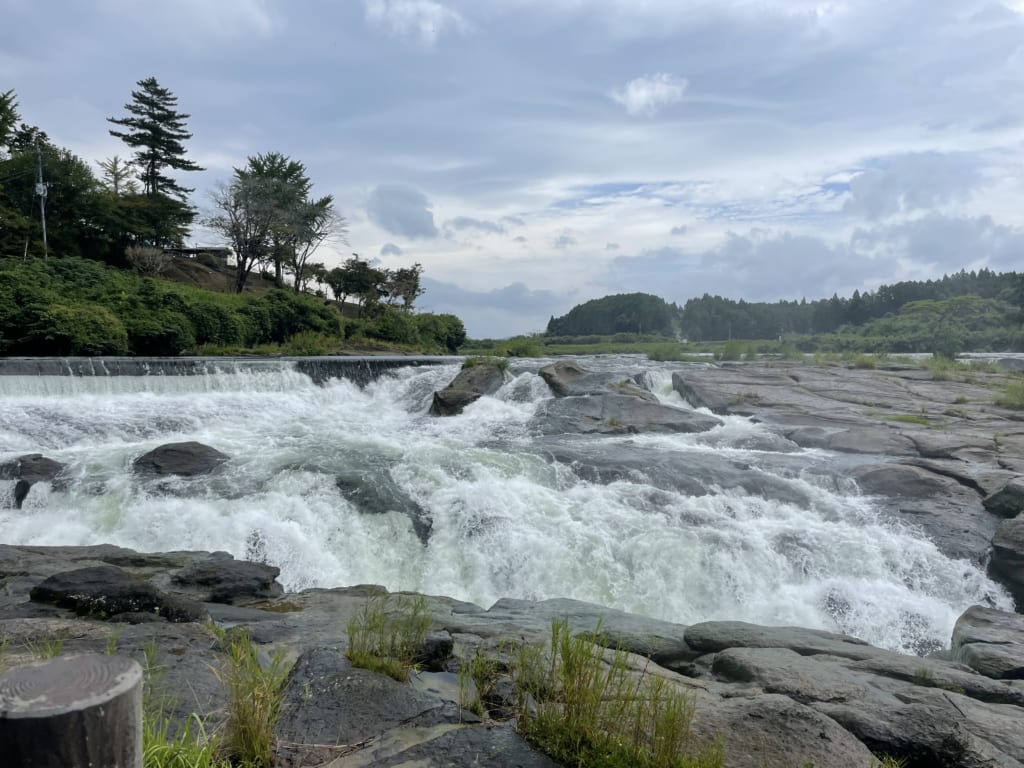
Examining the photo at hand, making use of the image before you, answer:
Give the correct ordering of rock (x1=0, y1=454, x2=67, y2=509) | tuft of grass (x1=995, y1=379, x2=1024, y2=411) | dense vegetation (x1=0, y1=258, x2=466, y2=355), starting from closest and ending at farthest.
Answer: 1. rock (x1=0, y1=454, x2=67, y2=509)
2. tuft of grass (x1=995, y1=379, x2=1024, y2=411)
3. dense vegetation (x1=0, y1=258, x2=466, y2=355)

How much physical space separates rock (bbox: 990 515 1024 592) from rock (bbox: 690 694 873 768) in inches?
227

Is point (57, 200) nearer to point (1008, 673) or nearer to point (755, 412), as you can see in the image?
point (755, 412)

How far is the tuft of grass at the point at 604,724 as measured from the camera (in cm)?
255

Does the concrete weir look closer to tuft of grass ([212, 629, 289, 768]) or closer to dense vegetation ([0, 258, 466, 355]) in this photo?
dense vegetation ([0, 258, 466, 355])

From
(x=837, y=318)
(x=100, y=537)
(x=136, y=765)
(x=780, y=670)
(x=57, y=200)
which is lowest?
(x=100, y=537)

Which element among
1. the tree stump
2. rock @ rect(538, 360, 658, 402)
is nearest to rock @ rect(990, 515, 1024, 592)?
rock @ rect(538, 360, 658, 402)

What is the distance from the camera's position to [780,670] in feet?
12.5

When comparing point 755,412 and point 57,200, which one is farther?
point 57,200

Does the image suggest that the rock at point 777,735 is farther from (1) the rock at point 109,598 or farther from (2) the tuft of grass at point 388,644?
(1) the rock at point 109,598

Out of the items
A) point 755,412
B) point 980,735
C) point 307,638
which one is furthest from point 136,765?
point 755,412

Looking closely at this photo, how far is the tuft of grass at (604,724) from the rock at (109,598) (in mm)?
2951

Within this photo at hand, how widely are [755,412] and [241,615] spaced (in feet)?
40.3

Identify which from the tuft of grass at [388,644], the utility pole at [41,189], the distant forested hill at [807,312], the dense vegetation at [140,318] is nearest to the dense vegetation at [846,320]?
the distant forested hill at [807,312]

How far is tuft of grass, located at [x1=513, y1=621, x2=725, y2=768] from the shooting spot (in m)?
2.55
